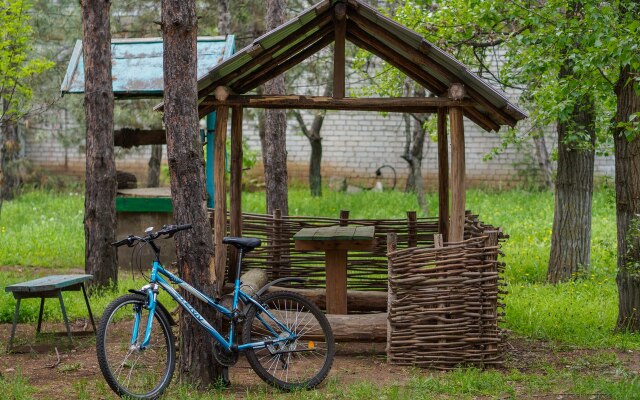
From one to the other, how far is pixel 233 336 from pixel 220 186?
206 cm

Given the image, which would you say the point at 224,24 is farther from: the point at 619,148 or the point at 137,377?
the point at 137,377

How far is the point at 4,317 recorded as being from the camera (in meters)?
9.63

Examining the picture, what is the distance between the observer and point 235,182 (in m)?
9.34

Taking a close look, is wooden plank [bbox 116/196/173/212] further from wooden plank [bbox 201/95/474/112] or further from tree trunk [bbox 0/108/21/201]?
tree trunk [bbox 0/108/21/201]

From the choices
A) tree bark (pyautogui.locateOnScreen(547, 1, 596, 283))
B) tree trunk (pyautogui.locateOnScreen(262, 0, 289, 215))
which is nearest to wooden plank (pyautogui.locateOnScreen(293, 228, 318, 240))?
tree trunk (pyautogui.locateOnScreen(262, 0, 289, 215))

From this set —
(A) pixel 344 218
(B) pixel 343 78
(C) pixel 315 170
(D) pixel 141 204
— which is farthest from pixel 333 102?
(C) pixel 315 170

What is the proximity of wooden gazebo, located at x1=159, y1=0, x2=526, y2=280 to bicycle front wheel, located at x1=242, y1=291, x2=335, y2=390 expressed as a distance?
5.57 feet

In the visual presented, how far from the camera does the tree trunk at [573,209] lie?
453 inches

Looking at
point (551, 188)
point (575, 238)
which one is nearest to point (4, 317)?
point (575, 238)

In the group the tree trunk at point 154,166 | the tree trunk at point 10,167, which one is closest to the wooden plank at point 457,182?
the tree trunk at point 154,166

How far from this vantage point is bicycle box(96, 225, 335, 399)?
6.44 m

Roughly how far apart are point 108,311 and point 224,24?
35.3 ft

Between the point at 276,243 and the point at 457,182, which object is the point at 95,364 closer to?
the point at 276,243

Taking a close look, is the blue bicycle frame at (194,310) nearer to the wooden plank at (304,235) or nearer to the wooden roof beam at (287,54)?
the wooden plank at (304,235)
